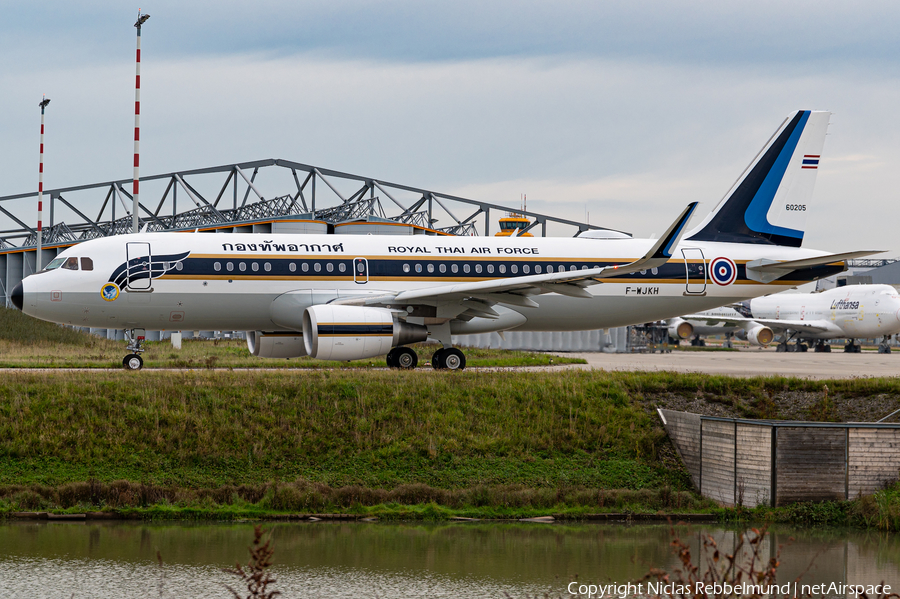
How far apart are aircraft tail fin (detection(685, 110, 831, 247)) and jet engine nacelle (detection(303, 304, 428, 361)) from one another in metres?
11.2

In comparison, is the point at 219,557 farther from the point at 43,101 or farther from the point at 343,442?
the point at 43,101

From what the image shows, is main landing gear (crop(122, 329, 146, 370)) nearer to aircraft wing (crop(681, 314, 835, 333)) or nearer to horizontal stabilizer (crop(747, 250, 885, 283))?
horizontal stabilizer (crop(747, 250, 885, 283))

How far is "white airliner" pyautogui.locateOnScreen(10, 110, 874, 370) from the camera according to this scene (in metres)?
23.6

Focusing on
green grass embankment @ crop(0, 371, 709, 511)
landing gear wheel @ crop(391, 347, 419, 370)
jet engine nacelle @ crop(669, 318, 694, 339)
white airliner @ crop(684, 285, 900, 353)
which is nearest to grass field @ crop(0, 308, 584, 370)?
landing gear wheel @ crop(391, 347, 419, 370)

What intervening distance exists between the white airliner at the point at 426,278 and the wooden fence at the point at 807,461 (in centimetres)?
556

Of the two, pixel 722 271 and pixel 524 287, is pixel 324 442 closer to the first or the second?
pixel 524 287

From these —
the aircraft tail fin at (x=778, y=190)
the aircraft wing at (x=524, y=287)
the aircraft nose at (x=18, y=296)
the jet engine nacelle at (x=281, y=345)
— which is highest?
the aircraft tail fin at (x=778, y=190)

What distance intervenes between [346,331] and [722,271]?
1236cm

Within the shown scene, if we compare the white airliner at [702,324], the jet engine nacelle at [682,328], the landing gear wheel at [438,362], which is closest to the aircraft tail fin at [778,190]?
the landing gear wheel at [438,362]

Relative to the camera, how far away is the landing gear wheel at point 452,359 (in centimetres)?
2536

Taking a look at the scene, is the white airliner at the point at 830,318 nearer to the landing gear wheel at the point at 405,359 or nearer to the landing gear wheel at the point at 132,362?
the landing gear wheel at the point at 405,359

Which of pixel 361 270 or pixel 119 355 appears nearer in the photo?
pixel 361 270

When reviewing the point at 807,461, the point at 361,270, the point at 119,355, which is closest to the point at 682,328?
the point at 119,355

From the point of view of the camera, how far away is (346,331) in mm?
22562
